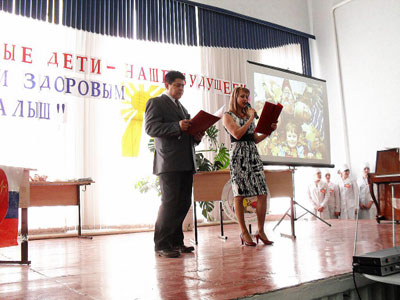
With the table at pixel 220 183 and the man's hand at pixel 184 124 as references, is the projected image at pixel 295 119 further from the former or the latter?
the man's hand at pixel 184 124

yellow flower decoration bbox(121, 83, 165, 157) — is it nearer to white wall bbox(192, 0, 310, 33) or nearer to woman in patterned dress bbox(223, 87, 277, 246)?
white wall bbox(192, 0, 310, 33)

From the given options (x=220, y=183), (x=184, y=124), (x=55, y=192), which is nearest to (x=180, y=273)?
(x=184, y=124)

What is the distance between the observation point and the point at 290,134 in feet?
15.5

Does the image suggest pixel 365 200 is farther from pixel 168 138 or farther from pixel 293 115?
pixel 168 138

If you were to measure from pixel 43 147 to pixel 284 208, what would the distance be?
4.51 meters

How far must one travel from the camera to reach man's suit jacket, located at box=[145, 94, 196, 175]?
103 inches

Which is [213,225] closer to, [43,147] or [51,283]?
[43,147]

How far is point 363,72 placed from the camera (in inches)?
292

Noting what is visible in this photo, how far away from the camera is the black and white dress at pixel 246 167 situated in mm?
3004

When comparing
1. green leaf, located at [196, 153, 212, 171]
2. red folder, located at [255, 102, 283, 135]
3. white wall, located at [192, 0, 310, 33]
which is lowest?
green leaf, located at [196, 153, 212, 171]

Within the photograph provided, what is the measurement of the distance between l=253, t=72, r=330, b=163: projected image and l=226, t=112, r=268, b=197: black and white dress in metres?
1.33

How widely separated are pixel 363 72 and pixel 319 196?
7.98ft

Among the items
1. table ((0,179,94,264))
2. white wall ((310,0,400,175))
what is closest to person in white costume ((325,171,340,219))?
white wall ((310,0,400,175))

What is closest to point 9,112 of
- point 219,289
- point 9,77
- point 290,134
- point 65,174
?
point 9,77
